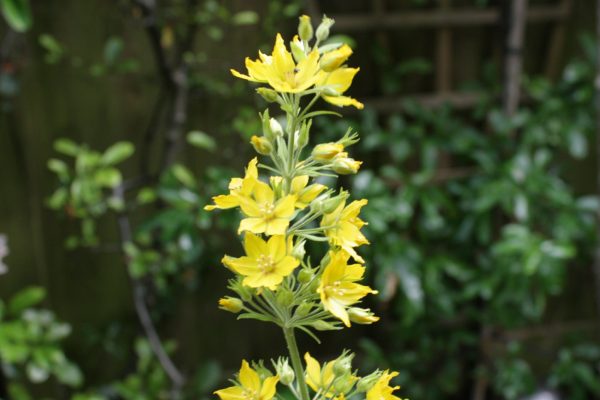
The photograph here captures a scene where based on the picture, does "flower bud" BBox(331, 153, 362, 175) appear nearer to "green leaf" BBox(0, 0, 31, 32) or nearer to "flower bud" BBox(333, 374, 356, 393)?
"flower bud" BBox(333, 374, 356, 393)

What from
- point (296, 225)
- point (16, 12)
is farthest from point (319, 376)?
point (16, 12)

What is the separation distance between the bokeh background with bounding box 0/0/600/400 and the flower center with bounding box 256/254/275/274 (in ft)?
3.40

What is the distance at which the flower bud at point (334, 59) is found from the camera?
1.87 ft

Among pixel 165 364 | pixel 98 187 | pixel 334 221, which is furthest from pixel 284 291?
pixel 165 364

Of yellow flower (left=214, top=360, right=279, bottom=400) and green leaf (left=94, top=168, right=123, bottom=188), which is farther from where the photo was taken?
green leaf (left=94, top=168, right=123, bottom=188)

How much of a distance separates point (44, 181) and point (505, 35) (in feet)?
4.59

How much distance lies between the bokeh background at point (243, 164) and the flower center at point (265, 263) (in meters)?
1.04

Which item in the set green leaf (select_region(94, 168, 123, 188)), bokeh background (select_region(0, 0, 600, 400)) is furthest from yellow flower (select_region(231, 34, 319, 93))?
green leaf (select_region(94, 168, 123, 188))

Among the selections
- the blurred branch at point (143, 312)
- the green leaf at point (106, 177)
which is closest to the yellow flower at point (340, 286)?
the green leaf at point (106, 177)

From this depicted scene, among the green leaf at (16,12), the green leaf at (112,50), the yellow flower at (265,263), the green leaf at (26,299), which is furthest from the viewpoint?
the green leaf at (112,50)

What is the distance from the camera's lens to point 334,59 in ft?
1.88

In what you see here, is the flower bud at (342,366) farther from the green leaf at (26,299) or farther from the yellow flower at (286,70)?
the green leaf at (26,299)

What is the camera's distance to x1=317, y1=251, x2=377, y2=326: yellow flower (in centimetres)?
55

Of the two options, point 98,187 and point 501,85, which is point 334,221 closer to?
point 98,187
